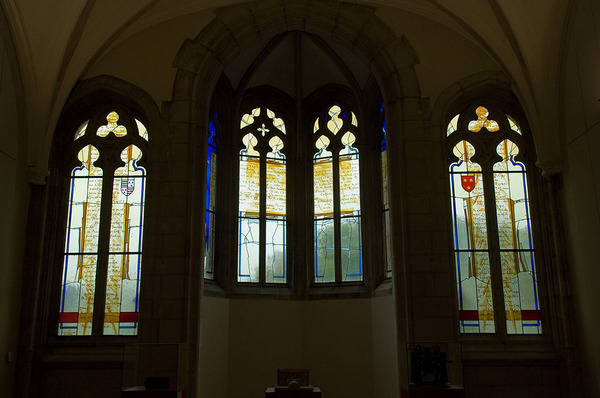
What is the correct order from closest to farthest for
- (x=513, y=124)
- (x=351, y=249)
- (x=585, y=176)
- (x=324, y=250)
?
(x=585, y=176) < (x=513, y=124) < (x=351, y=249) < (x=324, y=250)

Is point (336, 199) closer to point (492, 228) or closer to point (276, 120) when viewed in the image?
point (276, 120)

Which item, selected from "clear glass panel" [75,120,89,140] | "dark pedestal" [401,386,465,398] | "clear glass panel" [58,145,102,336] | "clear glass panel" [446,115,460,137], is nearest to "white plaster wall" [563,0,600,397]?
"clear glass panel" [446,115,460,137]

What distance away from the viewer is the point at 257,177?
11.0 m

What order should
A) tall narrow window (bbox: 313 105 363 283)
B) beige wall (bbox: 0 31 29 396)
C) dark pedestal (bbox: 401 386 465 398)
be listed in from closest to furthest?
dark pedestal (bbox: 401 386 465 398)
beige wall (bbox: 0 31 29 396)
tall narrow window (bbox: 313 105 363 283)

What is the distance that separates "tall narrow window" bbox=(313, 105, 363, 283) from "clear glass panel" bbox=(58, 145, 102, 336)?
3712 millimetres

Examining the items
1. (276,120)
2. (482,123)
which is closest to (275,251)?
(276,120)

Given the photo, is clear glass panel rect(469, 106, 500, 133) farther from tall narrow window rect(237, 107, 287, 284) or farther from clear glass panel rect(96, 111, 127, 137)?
clear glass panel rect(96, 111, 127, 137)

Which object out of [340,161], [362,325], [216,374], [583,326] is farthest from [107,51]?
[583,326]

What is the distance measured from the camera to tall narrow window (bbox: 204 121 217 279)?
10.2 meters

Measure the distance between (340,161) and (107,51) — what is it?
14.2 ft

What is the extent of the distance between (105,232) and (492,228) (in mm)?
5681

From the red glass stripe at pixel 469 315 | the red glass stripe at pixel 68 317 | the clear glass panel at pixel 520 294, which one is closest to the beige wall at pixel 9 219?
the red glass stripe at pixel 68 317

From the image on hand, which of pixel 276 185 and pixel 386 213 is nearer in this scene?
pixel 386 213

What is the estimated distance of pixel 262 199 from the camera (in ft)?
35.9
